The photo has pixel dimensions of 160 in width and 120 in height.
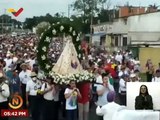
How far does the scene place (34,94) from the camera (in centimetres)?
1430

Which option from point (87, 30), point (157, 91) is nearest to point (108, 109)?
point (157, 91)

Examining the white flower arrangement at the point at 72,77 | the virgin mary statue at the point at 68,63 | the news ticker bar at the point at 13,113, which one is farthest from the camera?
the virgin mary statue at the point at 68,63

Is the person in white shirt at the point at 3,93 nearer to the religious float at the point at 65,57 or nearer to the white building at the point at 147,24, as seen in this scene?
the religious float at the point at 65,57

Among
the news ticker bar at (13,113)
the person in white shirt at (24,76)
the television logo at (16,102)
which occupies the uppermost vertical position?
the person in white shirt at (24,76)

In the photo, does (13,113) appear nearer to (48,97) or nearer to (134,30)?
(48,97)

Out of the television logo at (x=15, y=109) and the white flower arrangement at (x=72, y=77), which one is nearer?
the television logo at (x=15, y=109)

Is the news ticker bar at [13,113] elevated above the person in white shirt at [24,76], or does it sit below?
below

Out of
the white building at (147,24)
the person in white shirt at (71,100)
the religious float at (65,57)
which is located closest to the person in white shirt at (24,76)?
the religious float at (65,57)

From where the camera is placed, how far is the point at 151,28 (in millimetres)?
63344

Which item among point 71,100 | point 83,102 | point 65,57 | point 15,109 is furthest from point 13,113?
point 65,57

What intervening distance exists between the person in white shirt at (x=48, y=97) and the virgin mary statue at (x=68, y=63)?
100 centimetres

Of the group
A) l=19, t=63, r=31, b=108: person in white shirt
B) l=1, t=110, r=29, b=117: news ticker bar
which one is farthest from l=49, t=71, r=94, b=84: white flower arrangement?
l=19, t=63, r=31, b=108: person in white shirt

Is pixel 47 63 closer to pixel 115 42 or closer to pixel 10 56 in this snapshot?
pixel 10 56

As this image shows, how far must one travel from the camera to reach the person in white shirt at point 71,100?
42.5 feet
